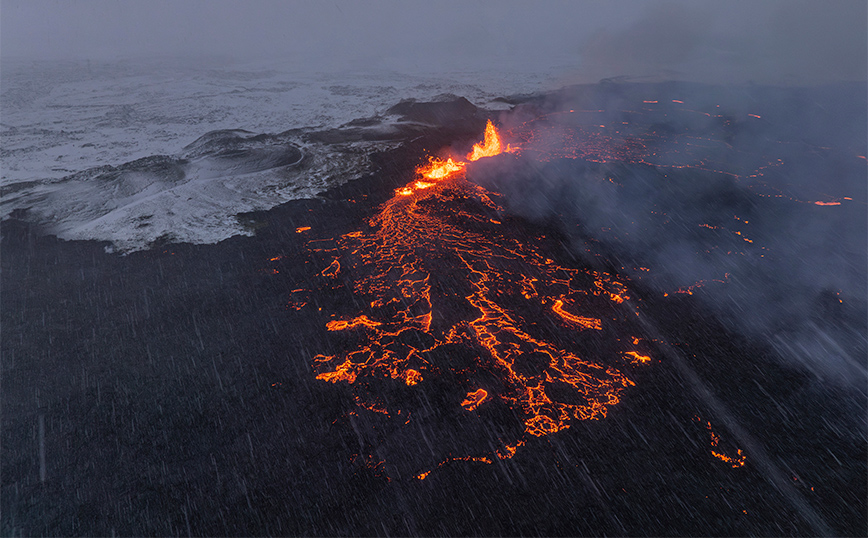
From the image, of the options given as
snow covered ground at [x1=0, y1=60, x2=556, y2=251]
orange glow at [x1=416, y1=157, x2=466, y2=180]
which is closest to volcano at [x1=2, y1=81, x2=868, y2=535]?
snow covered ground at [x1=0, y1=60, x2=556, y2=251]

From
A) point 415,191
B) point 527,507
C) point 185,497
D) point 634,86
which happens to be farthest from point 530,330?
point 634,86

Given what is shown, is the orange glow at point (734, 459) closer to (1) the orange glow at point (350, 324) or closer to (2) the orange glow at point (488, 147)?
(1) the orange glow at point (350, 324)

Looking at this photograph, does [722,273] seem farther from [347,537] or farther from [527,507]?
[347,537]

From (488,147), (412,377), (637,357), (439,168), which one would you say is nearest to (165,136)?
(439,168)

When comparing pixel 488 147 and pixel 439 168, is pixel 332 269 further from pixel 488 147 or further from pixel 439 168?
pixel 488 147

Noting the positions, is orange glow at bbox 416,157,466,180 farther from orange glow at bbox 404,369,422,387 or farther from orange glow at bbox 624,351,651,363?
orange glow at bbox 624,351,651,363

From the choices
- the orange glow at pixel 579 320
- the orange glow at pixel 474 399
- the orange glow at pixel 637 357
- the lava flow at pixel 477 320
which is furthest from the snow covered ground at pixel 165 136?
the orange glow at pixel 637 357
